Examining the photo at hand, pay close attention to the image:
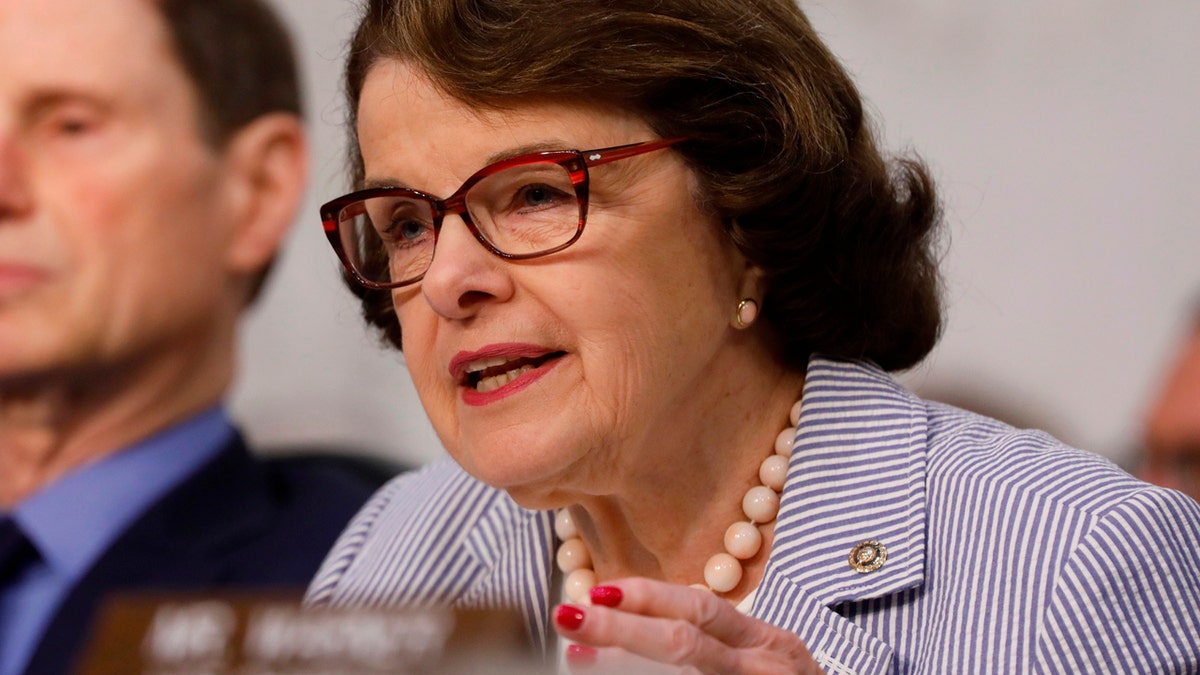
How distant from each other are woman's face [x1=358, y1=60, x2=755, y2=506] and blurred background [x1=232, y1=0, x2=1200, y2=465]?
698mm

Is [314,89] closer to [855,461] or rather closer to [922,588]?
[855,461]

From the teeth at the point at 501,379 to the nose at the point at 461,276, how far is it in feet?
0.26

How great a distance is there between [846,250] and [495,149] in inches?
19.5

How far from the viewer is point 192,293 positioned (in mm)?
2105

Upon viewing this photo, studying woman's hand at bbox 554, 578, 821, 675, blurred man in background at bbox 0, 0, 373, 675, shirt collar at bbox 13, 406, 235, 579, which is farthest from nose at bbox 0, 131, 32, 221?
woman's hand at bbox 554, 578, 821, 675

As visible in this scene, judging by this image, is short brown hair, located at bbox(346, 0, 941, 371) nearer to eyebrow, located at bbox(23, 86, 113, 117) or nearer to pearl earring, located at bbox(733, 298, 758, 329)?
pearl earring, located at bbox(733, 298, 758, 329)

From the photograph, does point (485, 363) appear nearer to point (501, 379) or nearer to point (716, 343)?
point (501, 379)

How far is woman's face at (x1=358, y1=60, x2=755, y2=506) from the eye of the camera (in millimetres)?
1396

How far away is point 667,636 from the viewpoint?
93 cm

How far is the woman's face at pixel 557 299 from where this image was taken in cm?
140

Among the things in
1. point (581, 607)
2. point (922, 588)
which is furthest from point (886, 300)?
point (581, 607)

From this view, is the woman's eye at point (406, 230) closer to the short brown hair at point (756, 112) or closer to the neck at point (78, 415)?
the short brown hair at point (756, 112)

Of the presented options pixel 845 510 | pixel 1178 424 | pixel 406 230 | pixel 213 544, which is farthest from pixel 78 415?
pixel 1178 424

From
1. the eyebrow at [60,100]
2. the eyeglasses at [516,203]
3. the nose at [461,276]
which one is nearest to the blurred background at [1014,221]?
the eyebrow at [60,100]
